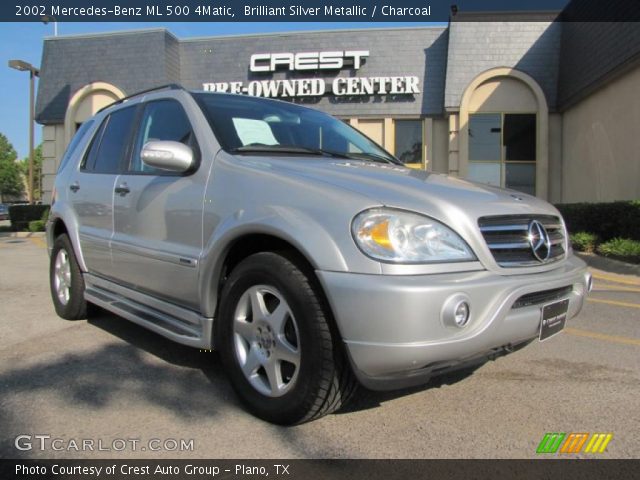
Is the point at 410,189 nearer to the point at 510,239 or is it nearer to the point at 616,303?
the point at 510,239

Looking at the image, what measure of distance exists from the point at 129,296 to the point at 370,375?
2169mm

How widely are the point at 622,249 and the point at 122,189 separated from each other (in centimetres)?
834

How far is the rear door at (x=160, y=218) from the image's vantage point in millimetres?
3193

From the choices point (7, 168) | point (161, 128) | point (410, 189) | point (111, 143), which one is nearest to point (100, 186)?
point (111, 143)

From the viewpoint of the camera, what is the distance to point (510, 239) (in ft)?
8.83

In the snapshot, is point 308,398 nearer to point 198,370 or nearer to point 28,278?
point 198,370

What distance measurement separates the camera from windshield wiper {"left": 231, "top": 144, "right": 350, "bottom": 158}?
10.8 ft

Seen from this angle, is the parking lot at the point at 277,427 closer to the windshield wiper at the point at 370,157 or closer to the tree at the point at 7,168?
the windshield wiper at the point at 370,157

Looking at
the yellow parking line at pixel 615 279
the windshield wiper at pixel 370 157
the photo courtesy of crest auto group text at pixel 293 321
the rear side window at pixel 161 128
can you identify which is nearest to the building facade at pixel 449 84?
the yellow parking line at pixel 615 279

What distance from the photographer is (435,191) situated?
2.71 m

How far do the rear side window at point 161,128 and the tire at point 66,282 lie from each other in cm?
133

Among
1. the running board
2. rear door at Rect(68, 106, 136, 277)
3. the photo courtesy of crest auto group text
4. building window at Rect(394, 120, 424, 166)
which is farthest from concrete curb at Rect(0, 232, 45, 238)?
the running board

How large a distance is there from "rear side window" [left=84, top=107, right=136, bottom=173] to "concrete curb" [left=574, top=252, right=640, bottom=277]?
Answer: 25.8 feet

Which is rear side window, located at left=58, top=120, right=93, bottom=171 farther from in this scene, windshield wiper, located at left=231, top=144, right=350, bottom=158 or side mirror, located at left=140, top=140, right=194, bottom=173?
windshield wiper, located at left=231, top=144, right=350, bottom=158
